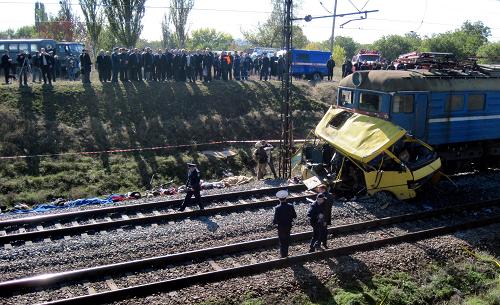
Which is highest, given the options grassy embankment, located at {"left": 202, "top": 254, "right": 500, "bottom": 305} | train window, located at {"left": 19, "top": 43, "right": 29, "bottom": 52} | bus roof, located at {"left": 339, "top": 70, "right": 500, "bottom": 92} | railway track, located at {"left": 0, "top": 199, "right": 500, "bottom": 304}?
train window, located at {"left": 19, "top": 43, "right": 29, "bottom": 52}

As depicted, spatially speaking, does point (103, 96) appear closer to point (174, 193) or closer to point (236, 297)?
point (174, 193)

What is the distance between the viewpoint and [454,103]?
14.9m

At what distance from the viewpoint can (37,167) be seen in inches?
698

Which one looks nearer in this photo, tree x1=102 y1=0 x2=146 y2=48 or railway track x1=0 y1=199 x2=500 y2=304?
railway track x1=0 y1=199 x2=500 y2=304

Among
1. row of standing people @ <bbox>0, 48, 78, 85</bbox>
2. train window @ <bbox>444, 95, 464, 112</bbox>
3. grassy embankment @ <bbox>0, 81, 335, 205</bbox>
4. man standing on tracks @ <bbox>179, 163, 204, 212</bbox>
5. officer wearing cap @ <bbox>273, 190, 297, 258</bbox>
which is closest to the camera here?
officer wearing cap @ <bbox>273, 190, 297, 258</bbox>

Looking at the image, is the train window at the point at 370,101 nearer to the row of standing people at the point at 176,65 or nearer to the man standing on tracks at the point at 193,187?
the man standing on tracks at the point at 193,187

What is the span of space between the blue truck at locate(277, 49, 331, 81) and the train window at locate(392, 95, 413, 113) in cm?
1944

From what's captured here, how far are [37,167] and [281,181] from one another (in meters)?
8.84

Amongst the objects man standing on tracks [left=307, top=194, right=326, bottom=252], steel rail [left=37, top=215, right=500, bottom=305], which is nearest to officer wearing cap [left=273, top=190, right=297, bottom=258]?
steel rail [left=37, top=215, right=500, bottom=305]

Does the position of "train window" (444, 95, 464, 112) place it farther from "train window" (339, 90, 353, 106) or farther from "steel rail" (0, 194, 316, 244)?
"steel rail" (0, 194, 316, 244)

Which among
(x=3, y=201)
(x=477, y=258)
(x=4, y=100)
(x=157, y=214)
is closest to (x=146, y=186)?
(x=3, y=201)

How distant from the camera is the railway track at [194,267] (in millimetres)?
8336

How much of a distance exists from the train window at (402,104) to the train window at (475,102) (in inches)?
101

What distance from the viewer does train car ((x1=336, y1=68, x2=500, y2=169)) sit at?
1391 centimetres
